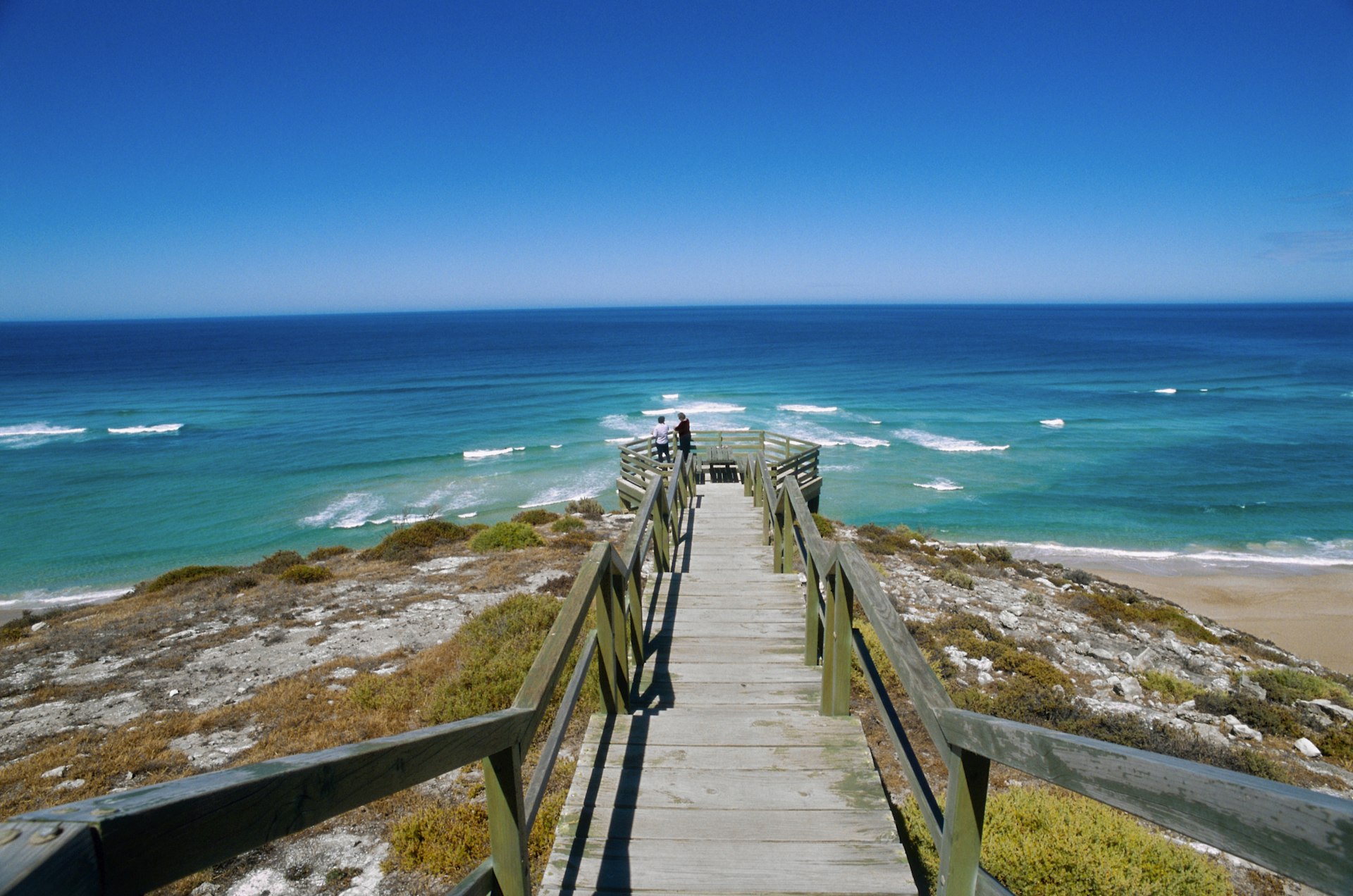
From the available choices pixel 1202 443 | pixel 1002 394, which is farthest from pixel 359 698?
Answer: pixel 1002 394

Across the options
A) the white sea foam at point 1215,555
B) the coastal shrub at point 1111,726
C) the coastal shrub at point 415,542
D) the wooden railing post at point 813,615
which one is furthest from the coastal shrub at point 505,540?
the white sea foam at point 1215,555

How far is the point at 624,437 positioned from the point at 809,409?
52.9 feet

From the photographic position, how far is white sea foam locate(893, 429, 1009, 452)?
37312 mm

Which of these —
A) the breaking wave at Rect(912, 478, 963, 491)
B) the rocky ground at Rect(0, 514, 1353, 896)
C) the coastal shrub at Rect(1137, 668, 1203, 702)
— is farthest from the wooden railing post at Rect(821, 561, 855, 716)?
the breaking wave at Rect(912, 478, 963, 491)

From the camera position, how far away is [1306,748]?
753 cm

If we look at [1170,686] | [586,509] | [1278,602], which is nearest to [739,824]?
[1170,686]

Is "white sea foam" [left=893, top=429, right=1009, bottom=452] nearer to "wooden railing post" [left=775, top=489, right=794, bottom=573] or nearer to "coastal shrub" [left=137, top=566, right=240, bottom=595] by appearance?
"wooden railing post" [left=775, top=489, right=794, bottom=573]

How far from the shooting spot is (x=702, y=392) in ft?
187

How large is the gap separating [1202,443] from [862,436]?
18.6 metres

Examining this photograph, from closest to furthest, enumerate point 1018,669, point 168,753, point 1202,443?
point 168,753, point 1018,669, point 1202,443

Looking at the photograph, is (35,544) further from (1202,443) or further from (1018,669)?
(1202,443)

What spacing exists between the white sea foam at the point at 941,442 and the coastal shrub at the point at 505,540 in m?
27.9

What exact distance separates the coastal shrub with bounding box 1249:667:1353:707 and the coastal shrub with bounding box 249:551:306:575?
17690 mm

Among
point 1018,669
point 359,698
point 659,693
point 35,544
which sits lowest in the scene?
point 35,544
